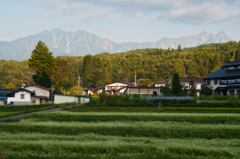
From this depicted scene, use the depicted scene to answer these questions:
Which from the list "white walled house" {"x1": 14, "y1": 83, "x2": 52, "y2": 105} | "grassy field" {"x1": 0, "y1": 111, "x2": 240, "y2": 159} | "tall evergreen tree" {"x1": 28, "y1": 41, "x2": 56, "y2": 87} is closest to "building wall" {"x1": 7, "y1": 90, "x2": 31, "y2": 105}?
"white walled house" {"x1": 14, "y1": 83, "x2": 52, "y2": 105}

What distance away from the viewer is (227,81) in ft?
159

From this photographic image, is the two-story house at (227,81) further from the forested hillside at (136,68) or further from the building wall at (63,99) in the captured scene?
the forested hillside at (136,68)

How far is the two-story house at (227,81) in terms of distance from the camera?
4681cm

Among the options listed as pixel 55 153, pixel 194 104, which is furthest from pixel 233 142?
pixel 194 104

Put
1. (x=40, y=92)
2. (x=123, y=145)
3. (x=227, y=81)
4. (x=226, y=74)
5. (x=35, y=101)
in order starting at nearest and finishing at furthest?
(x=123, y=145) → (x=227, y=81) → (x=226, y=74) → (x=35, y=101) → (x=40, y=92)

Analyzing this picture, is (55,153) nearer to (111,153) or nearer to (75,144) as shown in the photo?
(75,144)

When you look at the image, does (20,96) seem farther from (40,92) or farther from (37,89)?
(40,92)

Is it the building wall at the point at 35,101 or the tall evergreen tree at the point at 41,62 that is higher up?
the tall evergreen tree at the point at 41,62

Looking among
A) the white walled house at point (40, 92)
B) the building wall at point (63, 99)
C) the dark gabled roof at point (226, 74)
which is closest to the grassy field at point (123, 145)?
the building wall at point (63, 99)

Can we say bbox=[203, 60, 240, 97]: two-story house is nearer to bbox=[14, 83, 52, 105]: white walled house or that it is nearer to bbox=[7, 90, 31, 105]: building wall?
bbox=[14, 83, 52, 105]: white walled house

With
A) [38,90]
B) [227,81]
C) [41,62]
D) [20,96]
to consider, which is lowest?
[20,96]

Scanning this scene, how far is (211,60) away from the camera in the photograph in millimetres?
119500

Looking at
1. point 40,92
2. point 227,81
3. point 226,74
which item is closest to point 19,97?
point 40,92

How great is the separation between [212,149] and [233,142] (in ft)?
6.30
